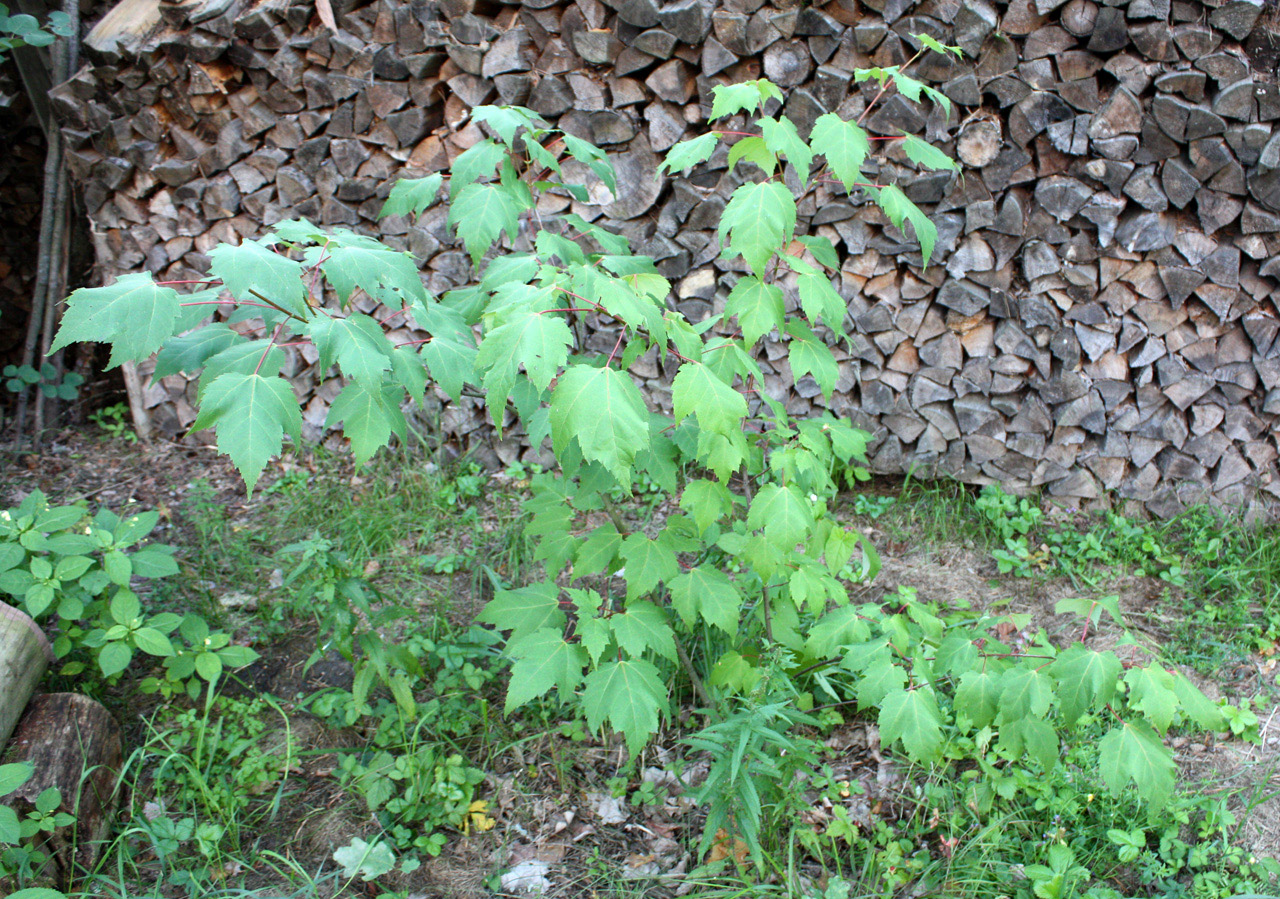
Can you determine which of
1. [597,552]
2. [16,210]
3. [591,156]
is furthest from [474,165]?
[16,210]

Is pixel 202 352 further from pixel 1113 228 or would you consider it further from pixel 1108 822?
pixel 1113 228

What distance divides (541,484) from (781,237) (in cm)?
86

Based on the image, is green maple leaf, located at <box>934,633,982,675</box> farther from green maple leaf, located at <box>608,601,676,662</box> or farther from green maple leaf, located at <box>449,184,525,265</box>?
green maple leaf, located at <box>449,184,525,265</box>

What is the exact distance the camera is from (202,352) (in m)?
1.54

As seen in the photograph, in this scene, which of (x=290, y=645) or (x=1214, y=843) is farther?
(x=290, y=645)

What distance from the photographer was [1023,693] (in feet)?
4.74

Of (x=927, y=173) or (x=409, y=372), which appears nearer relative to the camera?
(x=409, y=372)

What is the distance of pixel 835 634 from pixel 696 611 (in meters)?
0.32

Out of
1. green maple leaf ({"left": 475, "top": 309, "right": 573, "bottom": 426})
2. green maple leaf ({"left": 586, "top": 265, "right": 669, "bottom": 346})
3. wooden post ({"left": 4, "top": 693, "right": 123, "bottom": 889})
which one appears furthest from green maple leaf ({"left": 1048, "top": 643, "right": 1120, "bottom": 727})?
wooden post ({"left": 4, "top": 693, "right": 123, "bottom": 889})

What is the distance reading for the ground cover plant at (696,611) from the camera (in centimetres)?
130

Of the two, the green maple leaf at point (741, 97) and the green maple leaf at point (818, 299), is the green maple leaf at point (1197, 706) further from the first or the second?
the green maple leaf at point (741, 97)

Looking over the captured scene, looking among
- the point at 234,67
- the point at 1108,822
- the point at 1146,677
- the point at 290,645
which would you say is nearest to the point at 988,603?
the point at 1108,822

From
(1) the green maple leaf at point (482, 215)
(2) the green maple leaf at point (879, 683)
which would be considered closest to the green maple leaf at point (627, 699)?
(2) the green maple leaf at point (879, 683)

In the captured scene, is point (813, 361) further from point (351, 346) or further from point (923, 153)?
point (351, 346)
